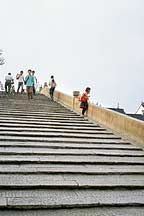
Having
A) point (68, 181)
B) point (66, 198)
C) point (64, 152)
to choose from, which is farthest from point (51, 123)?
point (66, 198)

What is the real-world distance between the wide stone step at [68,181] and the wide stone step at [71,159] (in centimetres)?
66

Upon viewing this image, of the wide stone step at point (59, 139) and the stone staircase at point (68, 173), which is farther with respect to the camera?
the wide stone step at point (59, 139)

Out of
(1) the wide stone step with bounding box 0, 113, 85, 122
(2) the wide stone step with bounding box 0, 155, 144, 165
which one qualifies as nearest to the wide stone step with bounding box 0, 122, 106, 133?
(1) the wide stone step with bounding box 0, 113, 85, 122

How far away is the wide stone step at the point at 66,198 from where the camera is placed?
4.45 m

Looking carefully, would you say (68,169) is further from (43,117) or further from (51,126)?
(43,117)

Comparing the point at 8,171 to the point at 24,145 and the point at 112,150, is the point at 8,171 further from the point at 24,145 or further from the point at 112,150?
the point at 112,150

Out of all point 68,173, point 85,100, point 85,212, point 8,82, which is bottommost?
point 85,212

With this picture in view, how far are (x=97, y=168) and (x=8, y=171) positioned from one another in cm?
150

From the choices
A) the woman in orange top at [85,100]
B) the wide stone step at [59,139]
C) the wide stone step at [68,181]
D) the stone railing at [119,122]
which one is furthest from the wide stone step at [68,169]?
the woman in orange top at [85,100]

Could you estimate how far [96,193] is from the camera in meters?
4.99

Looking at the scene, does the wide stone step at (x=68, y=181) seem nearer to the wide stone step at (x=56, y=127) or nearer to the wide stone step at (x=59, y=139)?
the wide stone step at (x=59, y=139)

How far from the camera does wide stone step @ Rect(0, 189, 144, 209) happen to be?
445 centimetres

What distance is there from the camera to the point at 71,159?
6.48m

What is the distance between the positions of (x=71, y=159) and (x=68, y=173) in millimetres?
790
